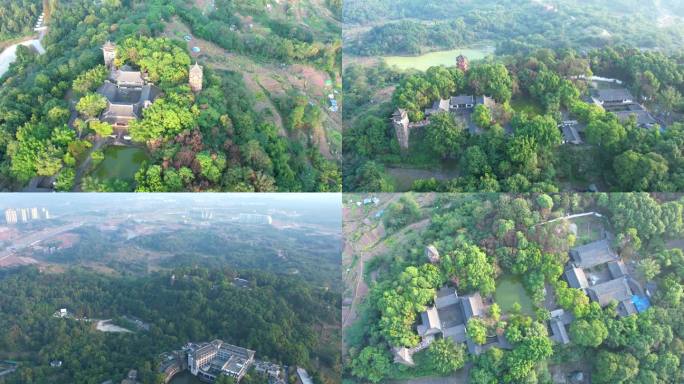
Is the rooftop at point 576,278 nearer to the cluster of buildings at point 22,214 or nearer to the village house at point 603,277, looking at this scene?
the village house at point 603,277

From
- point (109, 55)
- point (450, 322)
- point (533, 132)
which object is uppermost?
point (109, 55)

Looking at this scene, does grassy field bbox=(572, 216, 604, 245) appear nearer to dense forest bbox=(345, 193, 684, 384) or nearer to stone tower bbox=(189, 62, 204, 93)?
dense forest bbox=(345, 193, 684, 384)

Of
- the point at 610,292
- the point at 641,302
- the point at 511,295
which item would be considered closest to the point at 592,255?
the point at 610,292

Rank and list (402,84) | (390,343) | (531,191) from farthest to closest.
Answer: (402,84)
(531,191)
(390,343)

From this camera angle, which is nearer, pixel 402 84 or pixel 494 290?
pixel 494 290

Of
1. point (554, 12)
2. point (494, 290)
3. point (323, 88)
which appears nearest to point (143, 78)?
point (323, 88)

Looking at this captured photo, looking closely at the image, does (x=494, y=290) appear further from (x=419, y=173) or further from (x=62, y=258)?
(x=62, y=258)

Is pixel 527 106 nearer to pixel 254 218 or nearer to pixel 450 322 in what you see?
pixel 450 322

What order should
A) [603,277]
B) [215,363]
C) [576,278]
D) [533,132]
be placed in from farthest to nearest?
[533,132] < [603,277] < [576,278] < [215,363]
